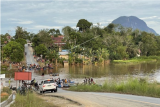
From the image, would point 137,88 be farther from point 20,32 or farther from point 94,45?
point 20,32

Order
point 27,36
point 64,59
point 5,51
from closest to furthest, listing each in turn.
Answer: point 5,51, point 64,59, point 27,36

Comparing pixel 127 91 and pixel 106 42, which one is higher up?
pixel 106 42

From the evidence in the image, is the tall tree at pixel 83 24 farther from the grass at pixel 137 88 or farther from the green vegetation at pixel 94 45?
the grass at pixel 137 88

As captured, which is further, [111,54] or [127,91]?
[111,54]

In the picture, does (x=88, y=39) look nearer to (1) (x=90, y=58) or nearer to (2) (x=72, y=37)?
(2) (x=72, y=37)

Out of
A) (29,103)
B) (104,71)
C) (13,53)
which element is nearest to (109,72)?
(104,71)

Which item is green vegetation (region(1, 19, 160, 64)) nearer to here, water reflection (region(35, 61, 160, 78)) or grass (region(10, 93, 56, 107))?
water reflection (region(35, 61, 160, 78))

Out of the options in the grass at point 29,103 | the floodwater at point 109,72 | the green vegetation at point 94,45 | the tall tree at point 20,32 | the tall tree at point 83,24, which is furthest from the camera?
the tall tree at point 83,24

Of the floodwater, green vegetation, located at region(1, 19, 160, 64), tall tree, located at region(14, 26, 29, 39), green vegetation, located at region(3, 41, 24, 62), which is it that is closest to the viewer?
the floodwater

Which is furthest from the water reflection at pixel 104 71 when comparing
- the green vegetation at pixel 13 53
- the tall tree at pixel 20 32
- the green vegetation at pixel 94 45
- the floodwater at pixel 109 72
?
the tall tree at pixel 20 32

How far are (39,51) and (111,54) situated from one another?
2799 centimetres

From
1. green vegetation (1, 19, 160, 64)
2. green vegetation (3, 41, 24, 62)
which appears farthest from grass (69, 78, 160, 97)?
green vegetation (1, 19, 160, 64)

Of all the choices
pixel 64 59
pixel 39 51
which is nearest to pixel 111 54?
pixel 64 59

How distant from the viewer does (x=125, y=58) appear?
280 feet
